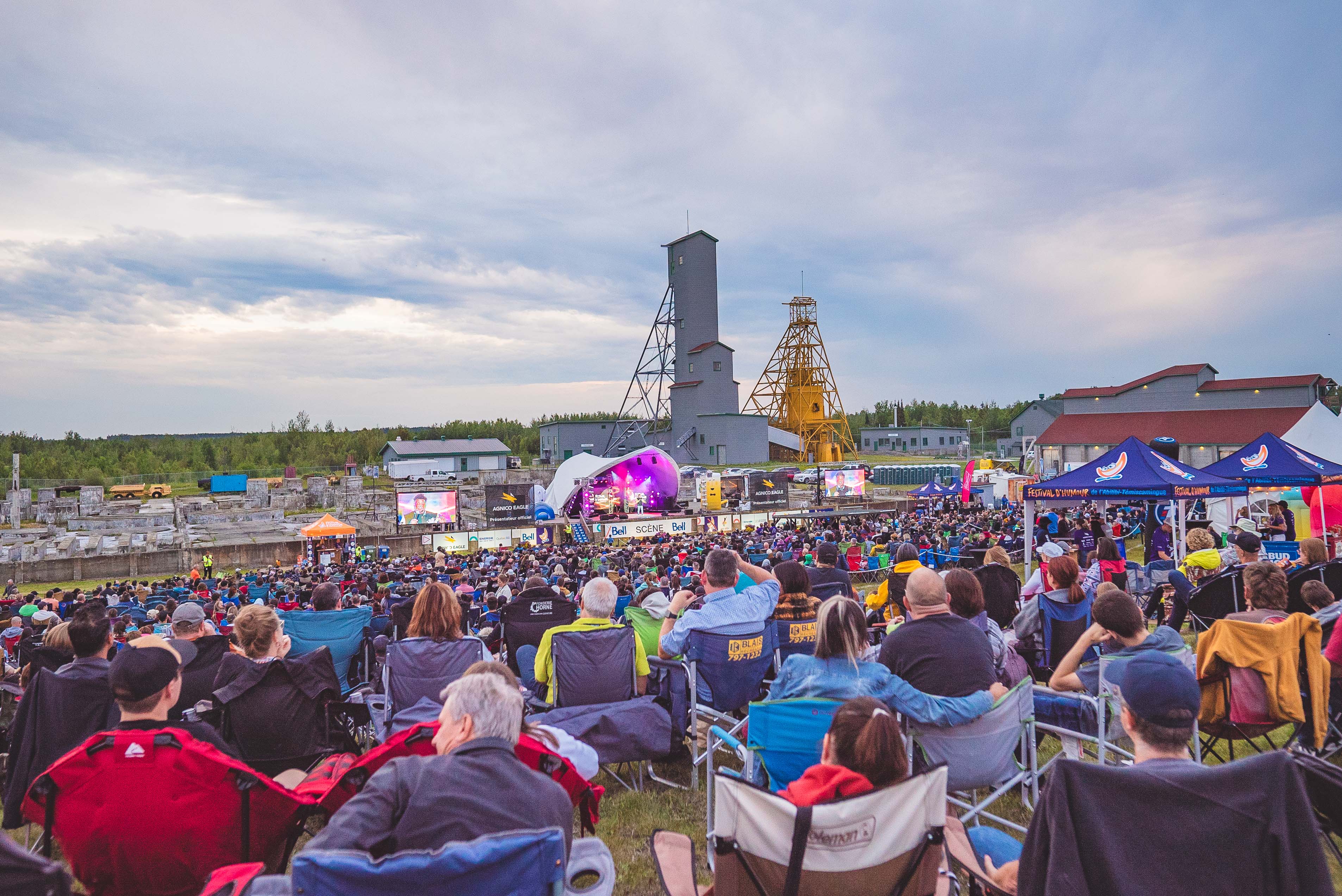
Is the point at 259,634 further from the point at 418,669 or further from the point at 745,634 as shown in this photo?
the point at 745,634

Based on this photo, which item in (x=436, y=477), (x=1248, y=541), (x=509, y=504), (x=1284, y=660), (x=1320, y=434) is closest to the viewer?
(x=1284, y=660)

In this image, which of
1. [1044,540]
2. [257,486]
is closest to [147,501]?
[257,486]

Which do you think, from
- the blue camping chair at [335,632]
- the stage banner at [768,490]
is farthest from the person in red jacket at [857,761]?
the stage banner at [768,490]

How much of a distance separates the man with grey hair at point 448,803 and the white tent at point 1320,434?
19.3 metres

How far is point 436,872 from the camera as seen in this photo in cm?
171

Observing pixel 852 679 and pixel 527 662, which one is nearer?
pixel 852 679

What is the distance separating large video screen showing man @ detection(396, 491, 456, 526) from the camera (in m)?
28.6

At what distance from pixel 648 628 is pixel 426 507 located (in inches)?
1000

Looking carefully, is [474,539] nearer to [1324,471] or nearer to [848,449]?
[1324,471]

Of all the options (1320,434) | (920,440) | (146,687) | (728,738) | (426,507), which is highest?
(920,440)

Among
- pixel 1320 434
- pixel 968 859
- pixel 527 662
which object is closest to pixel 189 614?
pixel 527 662

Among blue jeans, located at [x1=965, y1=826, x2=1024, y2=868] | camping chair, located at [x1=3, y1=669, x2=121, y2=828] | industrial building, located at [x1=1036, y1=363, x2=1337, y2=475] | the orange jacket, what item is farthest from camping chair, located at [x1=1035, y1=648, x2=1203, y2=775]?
industrial building, located at [x1=1036, y1=363, x2=1337, y2=475]

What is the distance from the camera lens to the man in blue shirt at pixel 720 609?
4.33 meters

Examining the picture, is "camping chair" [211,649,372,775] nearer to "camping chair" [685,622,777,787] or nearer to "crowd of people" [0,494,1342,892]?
"crowd of people" [0,494,1342,892]
